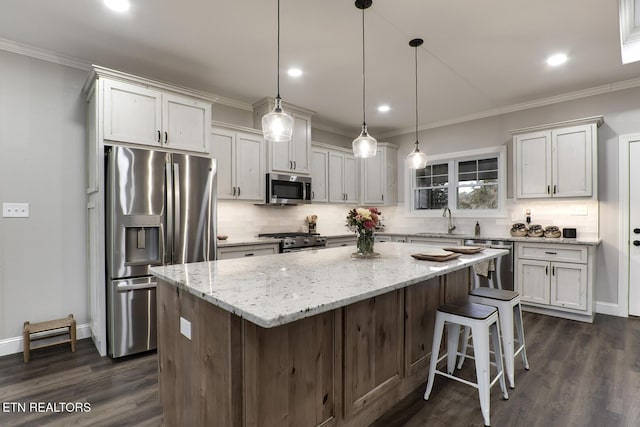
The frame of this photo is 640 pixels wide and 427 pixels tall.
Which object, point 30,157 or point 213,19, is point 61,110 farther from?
point 213,19

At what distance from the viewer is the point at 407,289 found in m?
2.16

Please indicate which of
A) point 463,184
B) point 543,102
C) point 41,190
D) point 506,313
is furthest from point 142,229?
point 543,102

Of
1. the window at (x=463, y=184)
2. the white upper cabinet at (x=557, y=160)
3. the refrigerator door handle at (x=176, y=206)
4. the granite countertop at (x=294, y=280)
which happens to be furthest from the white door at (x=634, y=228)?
the refrigerator door handle at (x=176, y=206)

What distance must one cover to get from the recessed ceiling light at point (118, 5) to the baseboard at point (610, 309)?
569cm

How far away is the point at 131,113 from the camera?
9.85ft

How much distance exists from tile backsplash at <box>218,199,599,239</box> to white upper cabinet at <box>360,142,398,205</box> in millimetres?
440

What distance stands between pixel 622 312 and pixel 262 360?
15.0 ft

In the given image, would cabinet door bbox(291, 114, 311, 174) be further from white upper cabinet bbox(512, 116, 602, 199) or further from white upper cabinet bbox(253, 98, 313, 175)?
white upper cabinet bbox(512, 116, 602, 199)

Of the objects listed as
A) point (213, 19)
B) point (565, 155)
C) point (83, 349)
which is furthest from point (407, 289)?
point (565, 155)

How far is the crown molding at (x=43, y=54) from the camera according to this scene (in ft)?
9.42

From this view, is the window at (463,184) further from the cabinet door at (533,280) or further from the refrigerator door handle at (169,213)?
the refrigerator door handle at (169,213)

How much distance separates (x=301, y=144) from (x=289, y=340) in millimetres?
3670

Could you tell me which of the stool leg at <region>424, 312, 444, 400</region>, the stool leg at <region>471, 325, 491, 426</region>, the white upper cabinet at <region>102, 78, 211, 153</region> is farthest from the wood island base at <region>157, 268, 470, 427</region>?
the white upper cabinet at <region>102, 78, 211, 153</region>

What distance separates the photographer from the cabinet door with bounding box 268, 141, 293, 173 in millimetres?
4441
